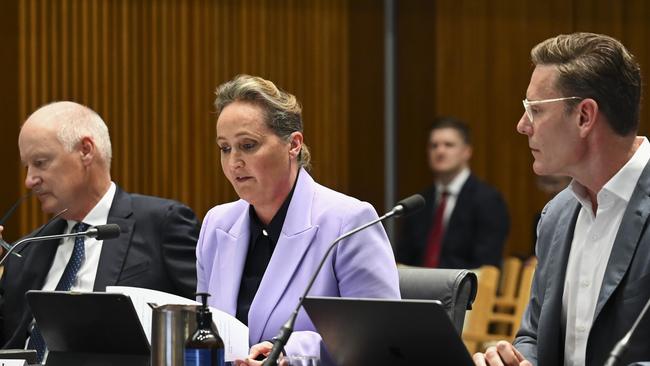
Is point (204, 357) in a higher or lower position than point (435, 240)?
higher

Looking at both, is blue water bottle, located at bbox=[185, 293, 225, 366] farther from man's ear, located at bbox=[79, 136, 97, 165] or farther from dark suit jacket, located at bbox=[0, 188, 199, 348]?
man's ear, located at bbox=[79, 136, 97, 165]

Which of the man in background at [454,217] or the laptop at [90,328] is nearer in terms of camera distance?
the laptop at [90,328]

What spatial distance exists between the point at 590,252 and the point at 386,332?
67 centimetres

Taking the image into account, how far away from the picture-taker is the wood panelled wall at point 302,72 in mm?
7266

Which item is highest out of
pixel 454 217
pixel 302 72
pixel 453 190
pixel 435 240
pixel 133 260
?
pixel 302 72

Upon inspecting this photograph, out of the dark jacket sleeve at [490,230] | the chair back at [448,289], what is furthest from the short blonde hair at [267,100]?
the dark jacket sleeve at [490,230]

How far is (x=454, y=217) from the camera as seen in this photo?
7.57m

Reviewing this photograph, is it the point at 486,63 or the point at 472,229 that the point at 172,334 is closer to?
the point at 472,229

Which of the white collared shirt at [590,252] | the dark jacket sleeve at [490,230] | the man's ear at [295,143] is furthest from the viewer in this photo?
the dark jacket sleeve at [490,230]

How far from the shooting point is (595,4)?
8633 mm

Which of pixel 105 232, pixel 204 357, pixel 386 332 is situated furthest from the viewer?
pixel 105 232

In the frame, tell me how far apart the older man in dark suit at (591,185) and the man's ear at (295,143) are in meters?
0.88

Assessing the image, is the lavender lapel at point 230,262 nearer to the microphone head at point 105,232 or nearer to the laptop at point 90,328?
the microphone head at point 105,232

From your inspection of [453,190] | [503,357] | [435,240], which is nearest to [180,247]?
[503,357]
